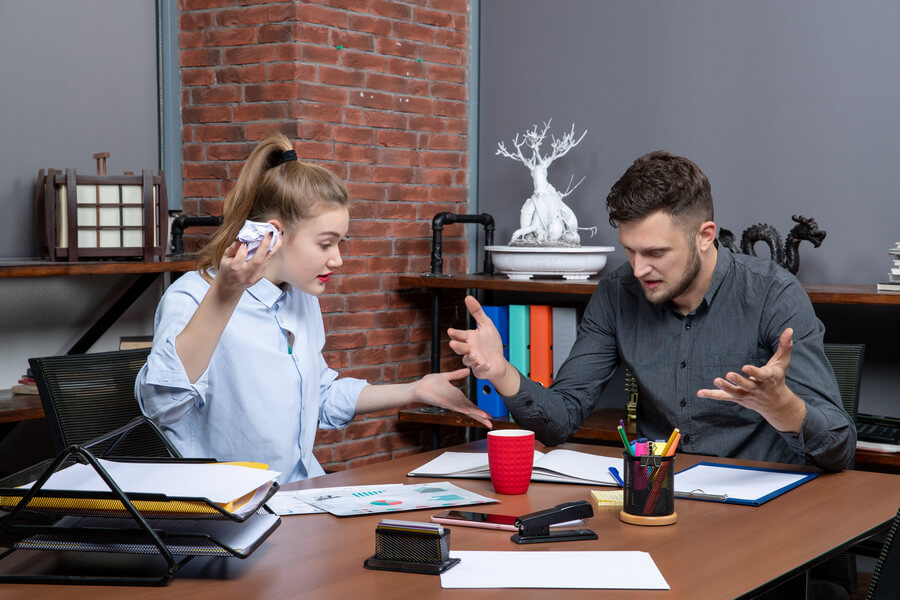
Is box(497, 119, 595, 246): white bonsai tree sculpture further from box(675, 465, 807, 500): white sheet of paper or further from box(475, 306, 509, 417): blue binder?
box(675, 465, 807, 500): white sheet of paper

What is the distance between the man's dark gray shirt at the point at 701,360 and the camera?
203 cm

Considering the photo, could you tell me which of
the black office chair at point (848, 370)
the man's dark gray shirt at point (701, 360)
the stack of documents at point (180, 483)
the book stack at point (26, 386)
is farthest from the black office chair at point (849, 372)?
the book stack at point (26, 386)

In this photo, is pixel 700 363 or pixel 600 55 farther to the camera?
pixel 600 55

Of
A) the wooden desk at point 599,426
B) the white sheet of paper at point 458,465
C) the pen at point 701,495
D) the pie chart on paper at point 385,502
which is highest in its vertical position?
the pen at point 701,495

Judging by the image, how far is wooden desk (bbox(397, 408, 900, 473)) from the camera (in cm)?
260

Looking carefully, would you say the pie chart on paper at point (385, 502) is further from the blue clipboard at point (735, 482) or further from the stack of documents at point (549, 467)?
the blue clipboard at point (735, 482)

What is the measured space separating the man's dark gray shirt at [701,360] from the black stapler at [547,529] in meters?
0.58

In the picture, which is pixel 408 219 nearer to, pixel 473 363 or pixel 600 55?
pixel 600 55

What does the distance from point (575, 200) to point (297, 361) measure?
1774mm

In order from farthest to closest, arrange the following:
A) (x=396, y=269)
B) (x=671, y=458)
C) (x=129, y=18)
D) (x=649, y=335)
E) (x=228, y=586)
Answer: (x=396, y=269)
(x=129, y=18)
(x=649, y=335)
(x=671, y=458)
(x=228, y=586)

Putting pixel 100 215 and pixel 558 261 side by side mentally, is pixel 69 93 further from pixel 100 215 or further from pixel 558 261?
pixel 558 261

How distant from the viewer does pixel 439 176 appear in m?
3.62

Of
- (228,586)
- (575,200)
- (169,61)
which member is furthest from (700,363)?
(169,61)

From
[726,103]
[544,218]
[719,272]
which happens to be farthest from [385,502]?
[726,103]
